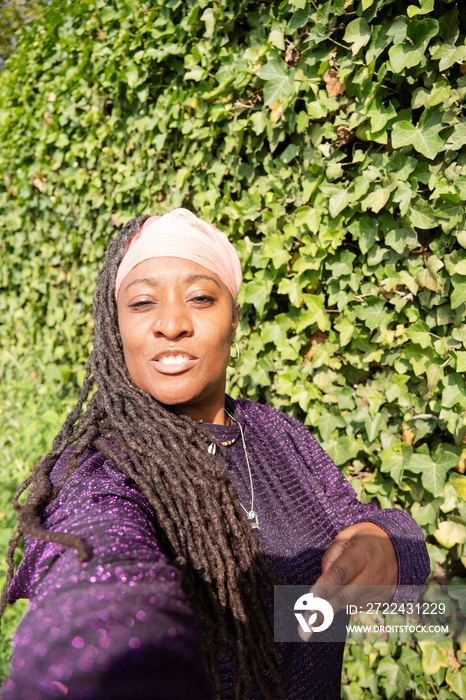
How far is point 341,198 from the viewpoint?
7.46 ft

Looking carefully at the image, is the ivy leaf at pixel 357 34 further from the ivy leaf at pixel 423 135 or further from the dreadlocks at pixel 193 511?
the dreadlocks at pixel 193 511

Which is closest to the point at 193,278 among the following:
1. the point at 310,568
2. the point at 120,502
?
the point at 120,502

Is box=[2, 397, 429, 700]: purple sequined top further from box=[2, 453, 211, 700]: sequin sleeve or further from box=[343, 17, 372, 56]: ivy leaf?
box=[343, 17, 372, 56]: ivy leaf

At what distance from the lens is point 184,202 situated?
3.35 m

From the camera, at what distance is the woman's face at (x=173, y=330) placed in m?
1.55

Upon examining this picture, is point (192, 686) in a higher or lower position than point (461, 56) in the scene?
lower

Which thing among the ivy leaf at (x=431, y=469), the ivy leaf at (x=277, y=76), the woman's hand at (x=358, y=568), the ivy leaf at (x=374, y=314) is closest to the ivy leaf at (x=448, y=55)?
the ivy leaf at (x=277, y=76)

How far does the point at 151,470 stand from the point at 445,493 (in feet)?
4.70

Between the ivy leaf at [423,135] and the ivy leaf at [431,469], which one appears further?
the ivy leaf at [431,469]

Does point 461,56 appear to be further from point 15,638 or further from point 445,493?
point 15,638

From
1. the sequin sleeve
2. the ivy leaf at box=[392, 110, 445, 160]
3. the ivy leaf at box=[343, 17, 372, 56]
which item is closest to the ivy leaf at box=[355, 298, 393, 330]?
the ivy leaf at box=[392, 110, 445, 160]

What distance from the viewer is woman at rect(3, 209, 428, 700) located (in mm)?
757

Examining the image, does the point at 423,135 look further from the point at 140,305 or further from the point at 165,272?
the point at 140,305
